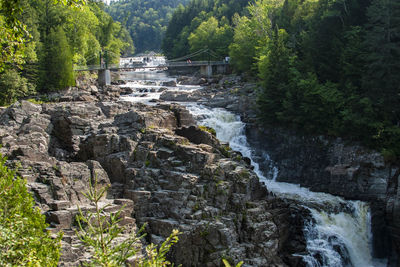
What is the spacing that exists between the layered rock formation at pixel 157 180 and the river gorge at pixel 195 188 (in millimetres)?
60

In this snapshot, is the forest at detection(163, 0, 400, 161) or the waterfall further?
the forest at detection(163, 0, 400, 161)

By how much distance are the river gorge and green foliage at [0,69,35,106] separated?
19.2m

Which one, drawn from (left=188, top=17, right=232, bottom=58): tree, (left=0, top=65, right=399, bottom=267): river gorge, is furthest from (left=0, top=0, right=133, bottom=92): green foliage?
(left=188, top=17, right=232, bottom=58): tree

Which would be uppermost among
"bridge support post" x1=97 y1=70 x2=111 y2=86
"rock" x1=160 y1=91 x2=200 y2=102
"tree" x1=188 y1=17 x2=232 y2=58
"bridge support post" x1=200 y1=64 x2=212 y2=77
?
"tree" x1=188 y1=17 x2=232 y2=58

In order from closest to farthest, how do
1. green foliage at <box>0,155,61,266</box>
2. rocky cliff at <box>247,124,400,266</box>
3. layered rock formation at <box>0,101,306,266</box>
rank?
green foliage at <box>0,155,61,266</box> < layered rock formation at <box>0,101,306,266</box> < rocky cliff at <box>247,124,400,266</box>

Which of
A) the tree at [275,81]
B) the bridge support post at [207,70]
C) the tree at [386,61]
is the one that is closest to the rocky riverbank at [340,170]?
the tree at [275,81]

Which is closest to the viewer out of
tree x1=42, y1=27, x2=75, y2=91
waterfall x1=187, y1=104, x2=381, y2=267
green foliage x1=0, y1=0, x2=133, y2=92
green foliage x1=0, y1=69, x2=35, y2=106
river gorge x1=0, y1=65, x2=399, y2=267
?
river gorge x1=0, y1=65, x2=399, y2=267

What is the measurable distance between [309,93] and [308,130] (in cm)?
332

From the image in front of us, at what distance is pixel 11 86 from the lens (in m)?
48.2

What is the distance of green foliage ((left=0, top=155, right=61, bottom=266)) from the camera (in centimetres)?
938

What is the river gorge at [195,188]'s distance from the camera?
22.2 metres

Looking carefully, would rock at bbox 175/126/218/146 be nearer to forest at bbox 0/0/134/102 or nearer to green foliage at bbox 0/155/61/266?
green foliage at bbox 0/155/61/266

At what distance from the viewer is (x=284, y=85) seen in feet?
133

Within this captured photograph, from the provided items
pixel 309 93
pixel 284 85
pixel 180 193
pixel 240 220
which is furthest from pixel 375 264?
pixel 284 85
